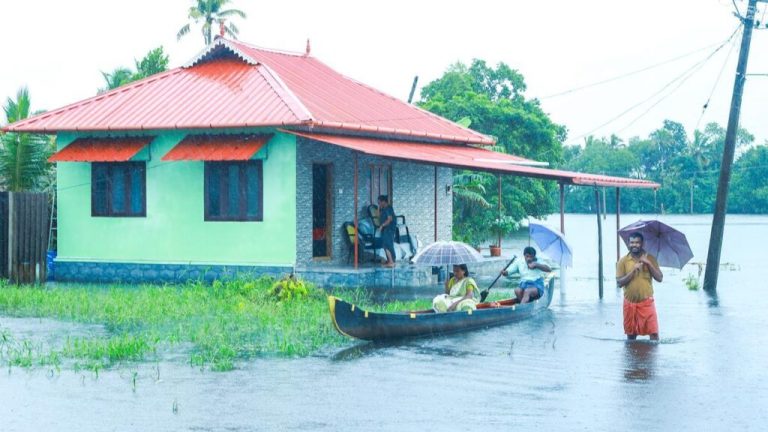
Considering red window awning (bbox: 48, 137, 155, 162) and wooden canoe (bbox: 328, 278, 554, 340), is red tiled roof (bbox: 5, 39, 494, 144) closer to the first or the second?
red window awning (bbox: 48, 137, 155, 162)

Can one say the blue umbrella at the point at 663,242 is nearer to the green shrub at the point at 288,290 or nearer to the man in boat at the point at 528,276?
the man in boat at the point at 528,276

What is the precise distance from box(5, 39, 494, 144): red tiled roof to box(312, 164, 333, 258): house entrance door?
4.29 ft

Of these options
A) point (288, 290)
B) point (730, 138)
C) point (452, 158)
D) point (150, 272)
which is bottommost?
point (288, 290)

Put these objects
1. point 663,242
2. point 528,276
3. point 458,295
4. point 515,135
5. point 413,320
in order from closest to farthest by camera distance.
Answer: point 413,320 < point 663,242 < point 458,295 < point 528,276 < point 515,135

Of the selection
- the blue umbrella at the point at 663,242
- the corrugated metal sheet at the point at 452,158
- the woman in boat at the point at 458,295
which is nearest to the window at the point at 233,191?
the corrugated metal sheet at the point at 452,158

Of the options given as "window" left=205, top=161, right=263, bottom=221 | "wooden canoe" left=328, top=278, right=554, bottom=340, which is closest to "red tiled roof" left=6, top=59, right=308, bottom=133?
"window" left=205, top=161, right=263, bottom=221

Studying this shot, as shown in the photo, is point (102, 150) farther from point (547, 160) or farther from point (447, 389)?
point (547, 160)

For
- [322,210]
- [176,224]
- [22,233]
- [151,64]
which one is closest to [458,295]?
[322,210]

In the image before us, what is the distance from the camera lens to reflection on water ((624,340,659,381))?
12273mm

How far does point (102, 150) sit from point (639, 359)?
13495 millimetres

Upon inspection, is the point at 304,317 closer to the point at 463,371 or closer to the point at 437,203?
the point at 463,371

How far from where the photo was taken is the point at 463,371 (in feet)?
40.7

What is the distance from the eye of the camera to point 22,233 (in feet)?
69.7

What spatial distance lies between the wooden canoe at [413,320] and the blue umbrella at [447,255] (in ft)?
2.37
